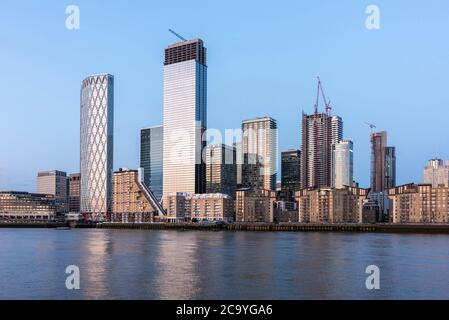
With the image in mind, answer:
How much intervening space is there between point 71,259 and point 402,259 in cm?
4494

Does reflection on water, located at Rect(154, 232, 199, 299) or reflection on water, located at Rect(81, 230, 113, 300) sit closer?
reflection on water, located at Rect(81, 230, 113, 300)

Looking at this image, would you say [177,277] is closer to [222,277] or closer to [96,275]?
[222,277]

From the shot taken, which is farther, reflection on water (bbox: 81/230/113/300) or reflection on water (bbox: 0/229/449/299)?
reflection on water (bbox: 0/229/449/299)

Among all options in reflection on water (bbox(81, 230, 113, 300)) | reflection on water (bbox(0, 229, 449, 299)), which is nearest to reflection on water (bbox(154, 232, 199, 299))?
reflection on water (bbox(0, 229, 449, 299))

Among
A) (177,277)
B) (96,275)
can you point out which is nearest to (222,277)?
(177,277)

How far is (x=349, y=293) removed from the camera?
42.6 meters

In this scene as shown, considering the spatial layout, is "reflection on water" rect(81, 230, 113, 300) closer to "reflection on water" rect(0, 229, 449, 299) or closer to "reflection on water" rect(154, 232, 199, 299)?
"reflection on water" rect(0, 229, 449, 299)

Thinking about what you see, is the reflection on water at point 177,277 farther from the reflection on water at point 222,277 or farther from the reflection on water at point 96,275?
the reflection on water at point 96,275
